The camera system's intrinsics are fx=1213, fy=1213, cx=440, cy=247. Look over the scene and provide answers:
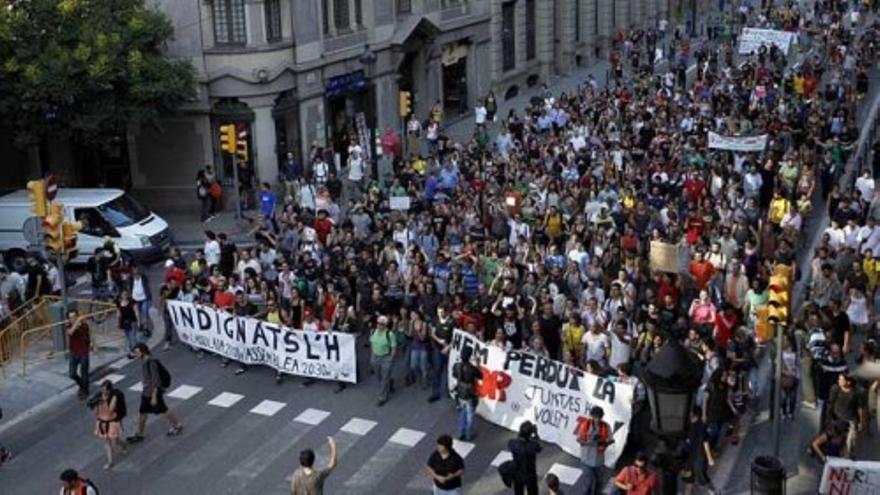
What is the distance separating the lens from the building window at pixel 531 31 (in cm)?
5081

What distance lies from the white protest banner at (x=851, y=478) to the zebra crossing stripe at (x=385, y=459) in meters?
5.59

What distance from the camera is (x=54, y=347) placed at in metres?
21.6

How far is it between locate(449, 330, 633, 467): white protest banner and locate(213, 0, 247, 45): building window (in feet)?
57.8

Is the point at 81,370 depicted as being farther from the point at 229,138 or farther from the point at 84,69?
the point at 84,69

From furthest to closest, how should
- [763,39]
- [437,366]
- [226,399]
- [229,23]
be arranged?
[763,39], [229,23], [226,399], [437,366]

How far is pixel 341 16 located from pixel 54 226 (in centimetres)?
1767

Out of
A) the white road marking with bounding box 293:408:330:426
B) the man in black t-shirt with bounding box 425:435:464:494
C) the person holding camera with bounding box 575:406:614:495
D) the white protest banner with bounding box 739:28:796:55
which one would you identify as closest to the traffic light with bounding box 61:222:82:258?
the white road marking with bounding box 293:408:330:426

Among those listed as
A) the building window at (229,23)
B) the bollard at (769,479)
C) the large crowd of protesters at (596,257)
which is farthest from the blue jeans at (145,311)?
the bollard at (769,479)

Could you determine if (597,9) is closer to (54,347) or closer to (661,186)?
(661,186)

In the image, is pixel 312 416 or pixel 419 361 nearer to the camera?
pixel 312 416

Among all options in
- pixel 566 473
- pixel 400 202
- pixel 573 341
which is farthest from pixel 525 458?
pixel 400 202

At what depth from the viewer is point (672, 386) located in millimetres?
8734

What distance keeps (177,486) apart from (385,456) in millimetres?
2775

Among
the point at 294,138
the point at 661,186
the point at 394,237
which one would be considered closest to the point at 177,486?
the point at 394,237
